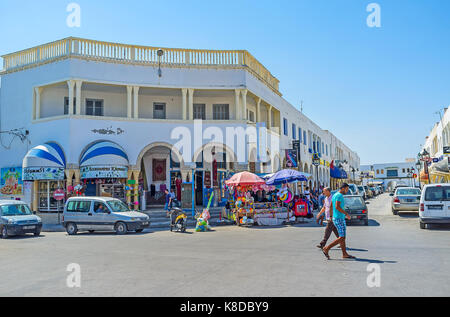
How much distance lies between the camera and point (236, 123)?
1014 inches

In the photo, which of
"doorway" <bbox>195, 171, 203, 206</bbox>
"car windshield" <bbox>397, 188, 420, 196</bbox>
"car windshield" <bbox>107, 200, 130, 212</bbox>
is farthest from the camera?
"doorway" <bbox>195, 171, 203, 206</bbox>

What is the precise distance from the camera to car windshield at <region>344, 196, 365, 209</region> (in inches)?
720

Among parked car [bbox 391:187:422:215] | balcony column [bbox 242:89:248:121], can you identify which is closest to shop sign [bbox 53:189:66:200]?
balcony column [bbox 242:89:248:121]

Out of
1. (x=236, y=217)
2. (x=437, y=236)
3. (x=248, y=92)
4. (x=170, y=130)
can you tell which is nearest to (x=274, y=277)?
(x=437, y=236)

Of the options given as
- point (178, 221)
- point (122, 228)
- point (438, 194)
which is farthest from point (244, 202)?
point (438, 194)

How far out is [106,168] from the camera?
73.4 feet

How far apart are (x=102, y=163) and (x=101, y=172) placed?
512mm

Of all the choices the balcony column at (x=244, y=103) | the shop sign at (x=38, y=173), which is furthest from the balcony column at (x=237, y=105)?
the shop sign at (x=38, y=173)

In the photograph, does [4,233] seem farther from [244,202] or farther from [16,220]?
[244,202]

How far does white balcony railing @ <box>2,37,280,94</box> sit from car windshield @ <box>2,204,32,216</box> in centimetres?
1007

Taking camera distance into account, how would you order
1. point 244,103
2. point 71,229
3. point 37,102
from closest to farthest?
point 71,229
point 37,102
point 244,103

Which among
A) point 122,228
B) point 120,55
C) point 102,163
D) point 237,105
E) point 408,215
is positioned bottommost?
point 408,215

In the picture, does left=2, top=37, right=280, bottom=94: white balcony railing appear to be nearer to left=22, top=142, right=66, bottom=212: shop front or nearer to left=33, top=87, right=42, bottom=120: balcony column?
left=33, top=87, right=42, bottom=120: balcony column

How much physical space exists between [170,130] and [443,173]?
20619 millimetres
